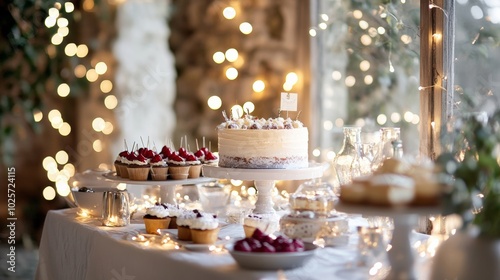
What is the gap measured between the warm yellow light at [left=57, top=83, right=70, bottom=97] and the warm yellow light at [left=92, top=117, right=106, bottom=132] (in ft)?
0.87

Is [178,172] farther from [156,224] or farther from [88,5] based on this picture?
[88,5]

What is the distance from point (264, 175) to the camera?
2.41 meters

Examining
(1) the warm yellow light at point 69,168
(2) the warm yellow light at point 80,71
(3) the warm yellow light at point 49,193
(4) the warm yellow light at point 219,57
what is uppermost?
(4) the warm yellow light at point 219,57

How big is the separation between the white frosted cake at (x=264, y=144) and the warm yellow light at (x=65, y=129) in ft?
8.39

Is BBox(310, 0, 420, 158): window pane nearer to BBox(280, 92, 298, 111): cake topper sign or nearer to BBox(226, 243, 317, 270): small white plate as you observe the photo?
BBox(280, 92, 298, 111): cake topper sign

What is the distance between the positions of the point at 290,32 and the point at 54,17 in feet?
5.14

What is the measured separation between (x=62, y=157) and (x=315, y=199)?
3.14m

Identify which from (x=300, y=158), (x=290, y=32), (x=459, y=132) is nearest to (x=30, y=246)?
(x=290, y=32)

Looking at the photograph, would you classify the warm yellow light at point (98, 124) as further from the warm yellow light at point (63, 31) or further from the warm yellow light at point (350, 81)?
the warm yellow light at point (350, 81)

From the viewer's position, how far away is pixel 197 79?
4508mm

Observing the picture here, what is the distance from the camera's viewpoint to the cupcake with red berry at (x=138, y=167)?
2717mm

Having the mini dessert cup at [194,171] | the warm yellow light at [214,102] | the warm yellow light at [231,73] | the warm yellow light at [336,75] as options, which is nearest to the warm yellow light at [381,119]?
the warm yellow light at [336,75]

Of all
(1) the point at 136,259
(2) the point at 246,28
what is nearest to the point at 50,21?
(2) the point at 246,28

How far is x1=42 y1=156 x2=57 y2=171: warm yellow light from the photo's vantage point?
4828 mm
